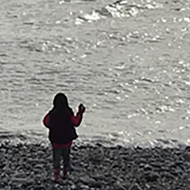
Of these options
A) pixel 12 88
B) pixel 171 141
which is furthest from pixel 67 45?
A: pixel 171 141

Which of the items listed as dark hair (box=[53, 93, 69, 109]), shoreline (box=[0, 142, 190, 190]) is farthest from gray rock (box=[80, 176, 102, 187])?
dark hair (box=[53, 93, 69, 109])

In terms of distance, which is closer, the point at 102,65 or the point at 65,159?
the point at 65,159

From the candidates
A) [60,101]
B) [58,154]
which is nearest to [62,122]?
[60,101]

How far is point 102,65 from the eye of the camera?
1884cm

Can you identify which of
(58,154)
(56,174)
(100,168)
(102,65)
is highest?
(58,154)

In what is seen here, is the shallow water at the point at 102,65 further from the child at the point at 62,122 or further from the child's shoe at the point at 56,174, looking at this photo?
the child at the point at 62,122

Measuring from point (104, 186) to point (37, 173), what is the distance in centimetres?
113

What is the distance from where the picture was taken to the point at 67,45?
21.3m

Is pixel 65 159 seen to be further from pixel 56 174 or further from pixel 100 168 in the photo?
pixel 100 168

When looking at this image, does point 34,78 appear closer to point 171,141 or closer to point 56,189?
point 171,141

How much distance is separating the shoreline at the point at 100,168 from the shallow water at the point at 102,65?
1457 millimetres

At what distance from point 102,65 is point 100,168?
10.2 metres

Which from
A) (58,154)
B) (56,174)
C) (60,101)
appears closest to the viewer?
(60,101)

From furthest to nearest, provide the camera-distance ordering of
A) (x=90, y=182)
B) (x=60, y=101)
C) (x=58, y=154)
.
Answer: (x=90, y=182)
(x=58, y=154)
(x=60, y=101)
